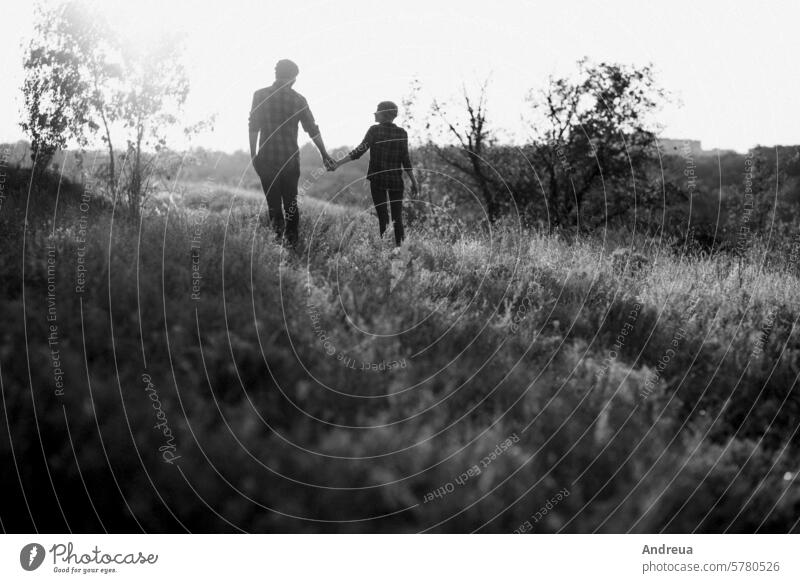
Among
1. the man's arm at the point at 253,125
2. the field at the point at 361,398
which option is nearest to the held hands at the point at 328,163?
the man's arm at the point at 253,125

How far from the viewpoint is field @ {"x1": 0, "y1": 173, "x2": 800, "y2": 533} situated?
335cm

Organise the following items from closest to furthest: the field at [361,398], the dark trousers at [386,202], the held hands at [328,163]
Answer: the field at [361,398], the held hands at [328,163], the dark trousers at [386,202]

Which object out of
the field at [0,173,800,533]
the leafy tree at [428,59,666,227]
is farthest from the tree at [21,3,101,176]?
the leafy tree at [428,59,666,227]

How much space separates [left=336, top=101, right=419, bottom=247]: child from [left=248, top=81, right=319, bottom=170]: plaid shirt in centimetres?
162

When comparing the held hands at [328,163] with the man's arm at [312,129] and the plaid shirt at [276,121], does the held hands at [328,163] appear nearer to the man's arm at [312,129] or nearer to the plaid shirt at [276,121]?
the man's arm at [312,129]

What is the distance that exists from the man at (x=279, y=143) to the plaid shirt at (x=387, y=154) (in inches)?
65.3

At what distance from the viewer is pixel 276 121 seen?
8383 millimetres

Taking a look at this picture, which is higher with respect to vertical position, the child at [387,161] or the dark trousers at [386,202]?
the child at [387,161]

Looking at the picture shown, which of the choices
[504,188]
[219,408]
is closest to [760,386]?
[219,408]

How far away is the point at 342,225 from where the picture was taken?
402 inches

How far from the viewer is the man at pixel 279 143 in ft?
27.4

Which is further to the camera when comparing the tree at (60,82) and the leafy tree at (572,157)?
the leafy tree at (572,157)

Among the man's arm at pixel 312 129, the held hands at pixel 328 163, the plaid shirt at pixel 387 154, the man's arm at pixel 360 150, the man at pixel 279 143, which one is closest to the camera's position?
the man at pixel 279 143

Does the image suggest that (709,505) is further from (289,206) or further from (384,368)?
(289,206)
